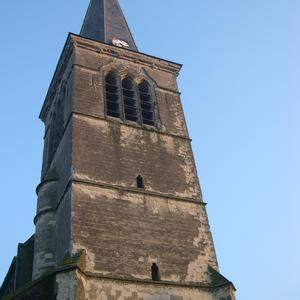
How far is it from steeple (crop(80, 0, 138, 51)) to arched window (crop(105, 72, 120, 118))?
2.70 meters

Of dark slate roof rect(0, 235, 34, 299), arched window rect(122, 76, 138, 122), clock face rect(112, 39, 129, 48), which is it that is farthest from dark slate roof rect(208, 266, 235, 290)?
clock face rect(112, 39, 129, 48)

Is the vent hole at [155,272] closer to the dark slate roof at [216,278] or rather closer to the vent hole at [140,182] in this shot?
the dark slate roof at [216,278]

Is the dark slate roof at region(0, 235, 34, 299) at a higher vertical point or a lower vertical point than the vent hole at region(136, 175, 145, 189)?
lower

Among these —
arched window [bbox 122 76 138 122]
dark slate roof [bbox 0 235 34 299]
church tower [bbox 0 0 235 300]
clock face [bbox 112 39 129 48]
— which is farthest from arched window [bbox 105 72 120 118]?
dark slate roof [bbox 0 235 34 299]

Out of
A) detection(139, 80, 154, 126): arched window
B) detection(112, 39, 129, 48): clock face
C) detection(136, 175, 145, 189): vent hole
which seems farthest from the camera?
detection(112, 39, 129, 48): clock face

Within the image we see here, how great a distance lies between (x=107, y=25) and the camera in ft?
67.2

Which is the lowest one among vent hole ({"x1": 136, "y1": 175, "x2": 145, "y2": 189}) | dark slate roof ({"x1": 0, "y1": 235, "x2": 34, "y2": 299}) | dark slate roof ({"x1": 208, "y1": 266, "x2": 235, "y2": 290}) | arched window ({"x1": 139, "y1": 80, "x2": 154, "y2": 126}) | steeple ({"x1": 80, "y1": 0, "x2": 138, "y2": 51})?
dark slate roof ({"x1": 208, "y1": 266, "x2": 235, "y2": 290})

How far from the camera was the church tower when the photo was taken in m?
11.3

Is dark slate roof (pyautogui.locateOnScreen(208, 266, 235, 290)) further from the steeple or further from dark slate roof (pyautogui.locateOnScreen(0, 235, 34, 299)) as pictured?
the steeple

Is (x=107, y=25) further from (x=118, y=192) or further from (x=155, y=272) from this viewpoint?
(x=155, y=272)

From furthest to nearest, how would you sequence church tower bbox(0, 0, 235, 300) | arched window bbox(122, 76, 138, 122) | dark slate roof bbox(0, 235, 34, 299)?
arched window bbox(122, 76, 138, 122) < dark slate roof bbox(0, 235, 34, 299) < church tower bbox(0, 0, 235, 300)

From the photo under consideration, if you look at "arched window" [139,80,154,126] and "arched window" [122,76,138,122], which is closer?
"arched window" [122,76,138,122]

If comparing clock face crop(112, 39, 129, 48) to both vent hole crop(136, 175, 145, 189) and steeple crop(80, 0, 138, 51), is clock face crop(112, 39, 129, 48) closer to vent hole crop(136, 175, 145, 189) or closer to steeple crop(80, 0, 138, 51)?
steeple crop(80, 0, 138, 51)

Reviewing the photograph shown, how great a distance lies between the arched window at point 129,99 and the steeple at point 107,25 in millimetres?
2613
